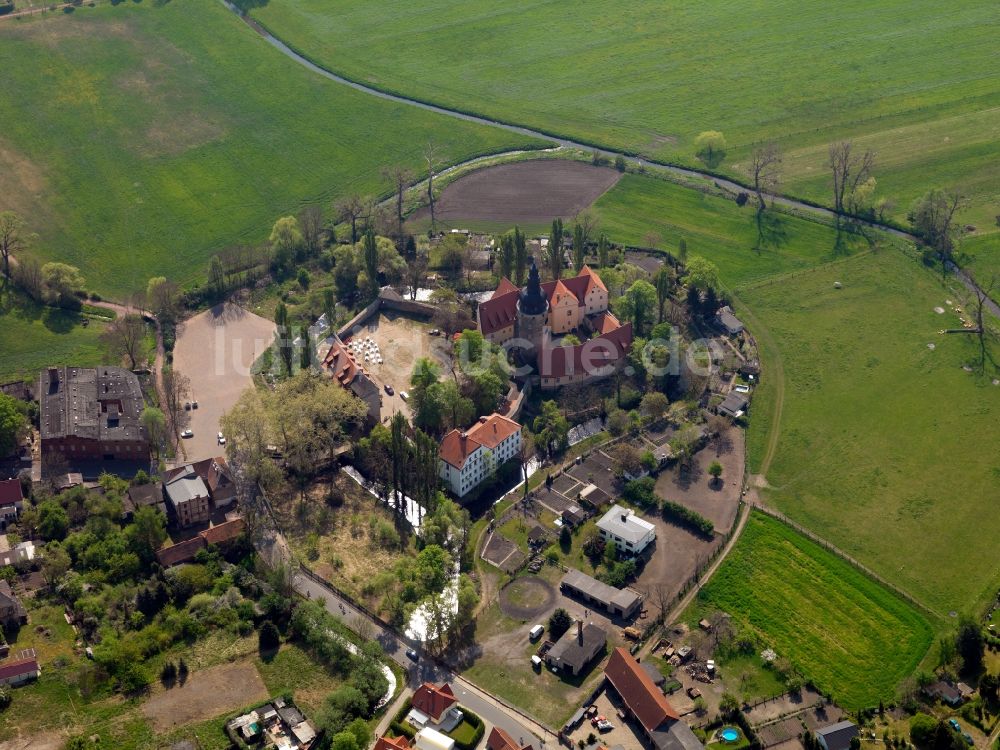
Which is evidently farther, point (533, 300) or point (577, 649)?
point (533, 300)

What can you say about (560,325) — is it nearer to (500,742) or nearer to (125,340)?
(125,340)

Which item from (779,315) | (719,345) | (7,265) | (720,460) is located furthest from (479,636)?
(7,265)

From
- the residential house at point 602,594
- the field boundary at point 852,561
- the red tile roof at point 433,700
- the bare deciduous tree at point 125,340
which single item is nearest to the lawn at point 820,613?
the field boundary at point 852,561

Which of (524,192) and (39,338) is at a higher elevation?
(524,192)

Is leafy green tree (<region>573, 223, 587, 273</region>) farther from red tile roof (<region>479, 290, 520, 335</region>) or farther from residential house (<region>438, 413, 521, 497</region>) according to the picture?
residential house (<region>438, 413, 521, 497</region>)

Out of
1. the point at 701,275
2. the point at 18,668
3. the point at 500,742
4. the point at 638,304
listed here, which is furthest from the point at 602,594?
the point at 701,275

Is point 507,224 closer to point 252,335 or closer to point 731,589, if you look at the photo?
point 252,335
